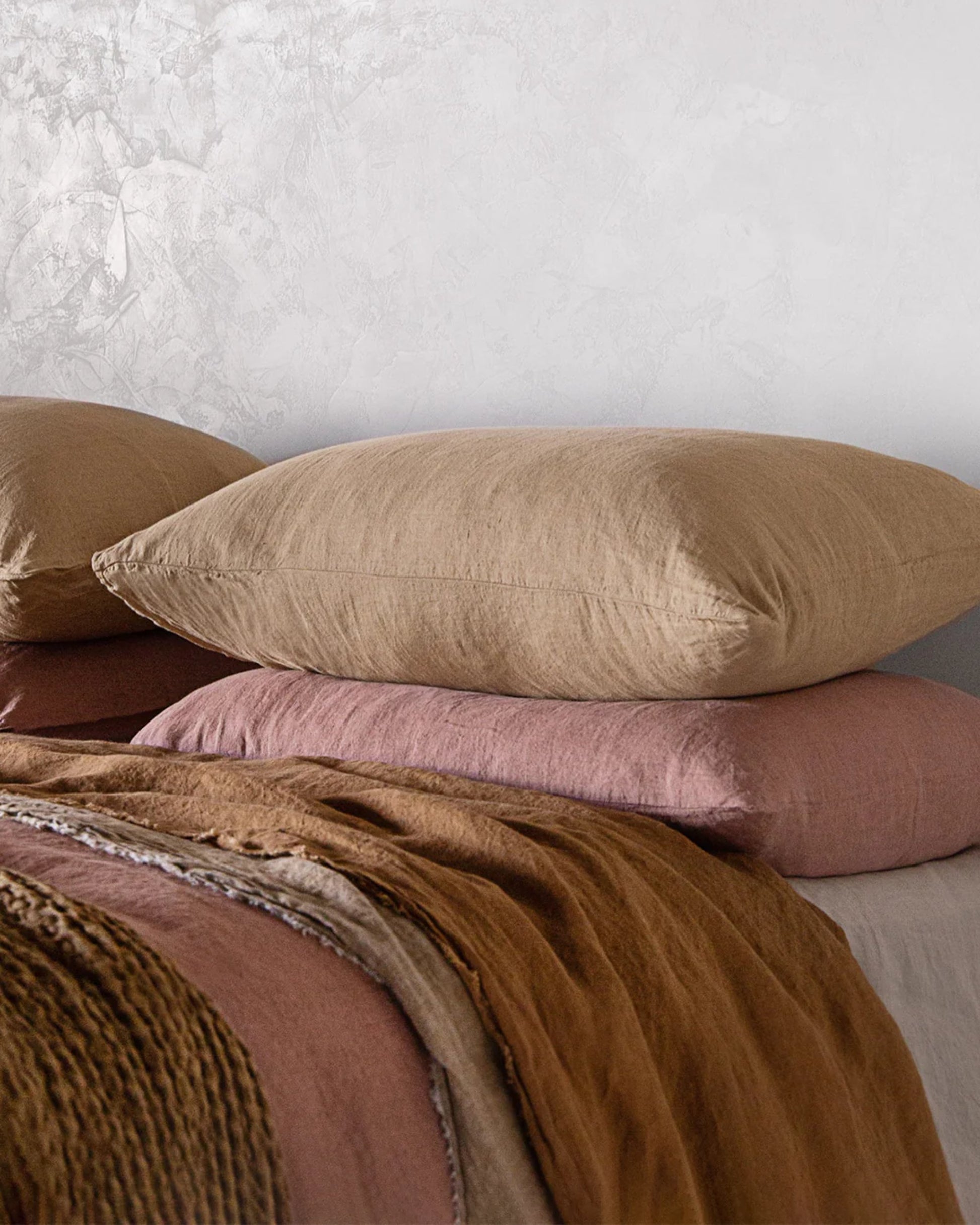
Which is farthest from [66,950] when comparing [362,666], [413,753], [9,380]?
[9,380]

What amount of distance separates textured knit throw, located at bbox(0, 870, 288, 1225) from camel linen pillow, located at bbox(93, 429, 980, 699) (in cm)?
50

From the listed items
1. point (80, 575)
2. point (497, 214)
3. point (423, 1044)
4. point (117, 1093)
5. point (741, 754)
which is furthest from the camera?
point (497, 214)

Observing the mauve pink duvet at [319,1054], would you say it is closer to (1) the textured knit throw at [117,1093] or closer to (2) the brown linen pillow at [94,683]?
(1) the textured knit throw at [117,1093]

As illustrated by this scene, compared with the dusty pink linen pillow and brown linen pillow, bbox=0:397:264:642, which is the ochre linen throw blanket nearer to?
the dusty pink linen pillow

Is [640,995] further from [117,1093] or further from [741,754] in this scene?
[117,1093]

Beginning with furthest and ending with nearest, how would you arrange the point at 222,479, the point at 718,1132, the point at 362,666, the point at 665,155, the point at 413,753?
the point at 222,479
the point at 665,155
the point at 362,666
the point at 413,753
the point at 718,1132

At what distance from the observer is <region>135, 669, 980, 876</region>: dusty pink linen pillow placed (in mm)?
992

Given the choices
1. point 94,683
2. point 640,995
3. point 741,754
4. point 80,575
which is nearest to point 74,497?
point 80,575

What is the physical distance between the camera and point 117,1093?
59 cm

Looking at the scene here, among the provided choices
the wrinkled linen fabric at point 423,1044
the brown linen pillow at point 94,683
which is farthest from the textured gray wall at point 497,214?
the wrinkled linen fabric at point 423,1044

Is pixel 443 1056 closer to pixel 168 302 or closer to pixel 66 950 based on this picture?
pixel 66 950

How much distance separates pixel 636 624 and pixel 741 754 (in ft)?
0.42

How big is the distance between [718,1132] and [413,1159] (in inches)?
8.3

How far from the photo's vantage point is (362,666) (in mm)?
1259
